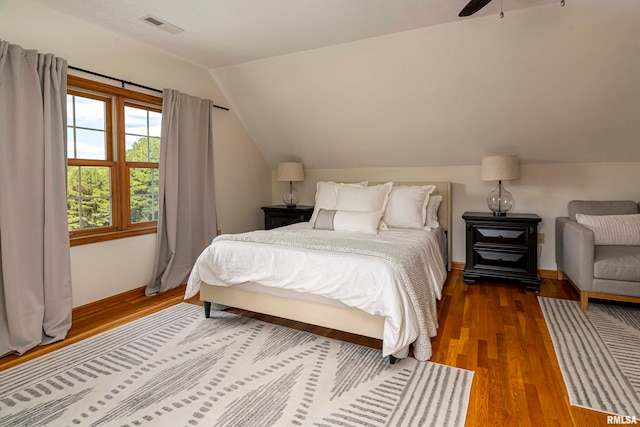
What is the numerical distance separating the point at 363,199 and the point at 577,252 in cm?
191

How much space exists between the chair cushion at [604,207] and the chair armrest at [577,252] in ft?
0.71

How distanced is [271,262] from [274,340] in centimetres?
55

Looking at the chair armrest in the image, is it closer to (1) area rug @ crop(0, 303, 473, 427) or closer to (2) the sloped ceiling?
(2) the sloped ceiling

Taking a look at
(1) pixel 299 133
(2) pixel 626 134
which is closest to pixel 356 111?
(1) pixel 299 133

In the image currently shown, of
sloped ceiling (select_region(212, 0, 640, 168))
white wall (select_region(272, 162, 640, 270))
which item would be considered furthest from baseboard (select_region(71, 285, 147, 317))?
white wall (select_region(272, 162, 640, 270))

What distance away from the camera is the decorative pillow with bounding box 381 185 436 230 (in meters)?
3.67

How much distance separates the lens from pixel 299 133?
4586 millimetres

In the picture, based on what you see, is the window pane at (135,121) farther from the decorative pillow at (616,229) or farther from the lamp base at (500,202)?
the decorative pillow at (616,229)

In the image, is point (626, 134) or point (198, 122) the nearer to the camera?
point (626, 134)

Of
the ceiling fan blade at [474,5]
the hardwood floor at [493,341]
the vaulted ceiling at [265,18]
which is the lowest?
the hardwood floor at [493,341]

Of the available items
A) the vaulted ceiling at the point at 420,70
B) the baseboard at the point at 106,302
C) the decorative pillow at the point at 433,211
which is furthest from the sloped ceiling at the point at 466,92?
the baseboard at the point at 106,302

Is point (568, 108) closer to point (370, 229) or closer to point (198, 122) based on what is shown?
point (370, 229)

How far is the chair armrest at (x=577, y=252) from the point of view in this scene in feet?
9.46

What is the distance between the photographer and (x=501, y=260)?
3701mm
